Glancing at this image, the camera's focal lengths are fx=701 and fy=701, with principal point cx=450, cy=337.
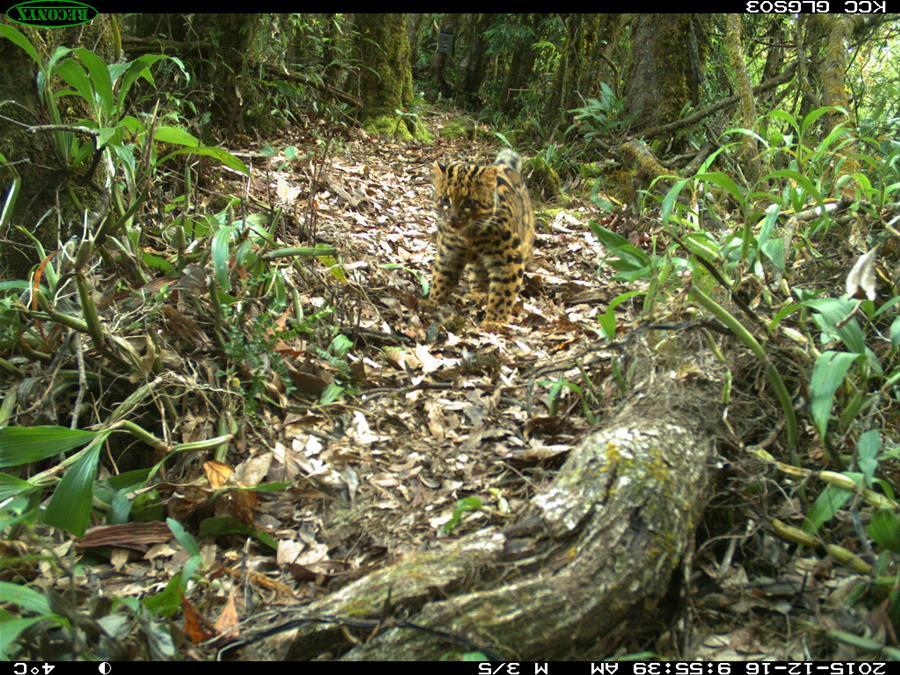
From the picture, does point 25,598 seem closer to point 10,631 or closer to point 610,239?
point 10,631

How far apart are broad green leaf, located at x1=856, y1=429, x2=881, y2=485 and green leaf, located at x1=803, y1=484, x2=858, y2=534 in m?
0.10

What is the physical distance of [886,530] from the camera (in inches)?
89.1

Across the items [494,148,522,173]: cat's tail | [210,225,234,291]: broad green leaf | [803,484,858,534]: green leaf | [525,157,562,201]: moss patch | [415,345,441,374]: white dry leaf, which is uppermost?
[494,148,522,173]: cat's tail

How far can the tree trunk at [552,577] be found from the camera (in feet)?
7.40

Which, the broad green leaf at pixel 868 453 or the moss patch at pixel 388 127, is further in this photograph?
the moss patch at pixel 388 127

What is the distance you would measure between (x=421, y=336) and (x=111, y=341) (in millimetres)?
2122

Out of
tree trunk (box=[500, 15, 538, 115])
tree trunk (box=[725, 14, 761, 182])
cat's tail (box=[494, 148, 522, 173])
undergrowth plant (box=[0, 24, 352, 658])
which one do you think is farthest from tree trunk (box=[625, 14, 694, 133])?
undergrowth plant (box=[0, 24, 352, 658])

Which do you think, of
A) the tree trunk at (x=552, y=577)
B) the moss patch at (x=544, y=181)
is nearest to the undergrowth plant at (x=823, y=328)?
the tree trunk at (x=552, y=577)

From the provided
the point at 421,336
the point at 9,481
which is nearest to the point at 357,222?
the point at 421,336

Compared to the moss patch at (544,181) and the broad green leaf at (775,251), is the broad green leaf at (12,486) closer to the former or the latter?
the broad green leaf at (775,251)

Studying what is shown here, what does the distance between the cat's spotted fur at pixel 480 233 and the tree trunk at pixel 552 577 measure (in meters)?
2.95

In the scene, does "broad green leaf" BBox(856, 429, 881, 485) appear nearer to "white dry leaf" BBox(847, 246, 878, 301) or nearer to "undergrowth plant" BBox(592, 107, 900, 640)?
"undergrowth plant" BBox(592, 107, 900, 640)

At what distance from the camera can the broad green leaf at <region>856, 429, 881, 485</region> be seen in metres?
2.38

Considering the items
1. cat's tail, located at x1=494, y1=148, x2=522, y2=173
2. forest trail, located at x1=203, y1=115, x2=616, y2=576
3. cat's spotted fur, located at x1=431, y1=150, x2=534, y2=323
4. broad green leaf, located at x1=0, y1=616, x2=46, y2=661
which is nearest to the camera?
broad green leaf, located at x1=0, y1=616, x2=46, y2=661
